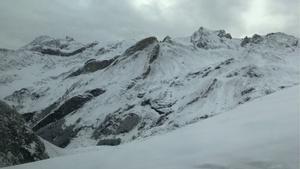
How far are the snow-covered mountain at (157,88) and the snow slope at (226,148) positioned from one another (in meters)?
40.9

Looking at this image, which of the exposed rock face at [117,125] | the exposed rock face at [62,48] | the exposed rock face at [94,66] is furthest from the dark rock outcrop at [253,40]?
the exposed rock face at [62,48]

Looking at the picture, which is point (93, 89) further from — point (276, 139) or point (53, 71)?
point (276, 139)

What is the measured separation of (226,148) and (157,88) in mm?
67266

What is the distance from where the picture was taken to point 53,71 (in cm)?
13900

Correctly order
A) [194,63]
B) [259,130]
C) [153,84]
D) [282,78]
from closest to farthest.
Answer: [259,130]
[282,78]
[153,84]
[194,63]

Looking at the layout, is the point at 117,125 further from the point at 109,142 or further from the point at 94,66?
the point at 94,66

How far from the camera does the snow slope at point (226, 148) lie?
215 inches

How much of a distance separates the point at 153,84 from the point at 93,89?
46.3 feet

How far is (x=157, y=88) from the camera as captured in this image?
7331cm

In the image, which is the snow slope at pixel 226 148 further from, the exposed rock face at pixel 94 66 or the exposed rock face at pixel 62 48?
the exposed rock face at pixel 62 48

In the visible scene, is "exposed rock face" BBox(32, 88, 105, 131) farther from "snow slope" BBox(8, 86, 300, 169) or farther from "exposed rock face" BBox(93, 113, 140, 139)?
"snow slope" BBox(8, 86, 300, 169)

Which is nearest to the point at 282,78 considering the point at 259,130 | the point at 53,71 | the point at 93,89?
the point at 93,89

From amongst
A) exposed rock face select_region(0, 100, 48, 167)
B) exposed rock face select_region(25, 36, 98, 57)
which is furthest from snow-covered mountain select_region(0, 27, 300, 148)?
exposed rock face select_region(25, 36, 98, 57)

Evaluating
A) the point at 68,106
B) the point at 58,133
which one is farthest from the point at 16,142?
the point at 68,106
